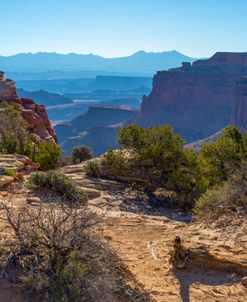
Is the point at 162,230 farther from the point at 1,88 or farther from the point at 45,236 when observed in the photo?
the point at 1,88

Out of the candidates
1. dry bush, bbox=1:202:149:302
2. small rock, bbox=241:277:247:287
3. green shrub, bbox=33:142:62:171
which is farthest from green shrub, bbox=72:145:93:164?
small rock, bbox=241:277:247:287

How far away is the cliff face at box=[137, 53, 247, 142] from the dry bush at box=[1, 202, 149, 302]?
371 ft

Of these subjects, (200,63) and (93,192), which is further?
(200,63)

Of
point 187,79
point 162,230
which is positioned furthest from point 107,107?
point 162,230

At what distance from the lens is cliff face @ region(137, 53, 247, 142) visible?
4801 inches

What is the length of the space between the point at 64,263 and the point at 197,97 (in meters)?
126

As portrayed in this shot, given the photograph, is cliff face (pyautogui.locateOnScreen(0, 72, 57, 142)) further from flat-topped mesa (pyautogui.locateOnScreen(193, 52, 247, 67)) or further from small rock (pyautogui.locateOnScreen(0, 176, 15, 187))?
flat-topped mesa (pyautogui.locateOnScreen(193, 52, 247, 67))

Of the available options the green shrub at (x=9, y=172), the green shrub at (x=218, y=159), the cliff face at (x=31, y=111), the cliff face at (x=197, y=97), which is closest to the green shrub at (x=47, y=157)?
the green shrub at (x=9, y=172)

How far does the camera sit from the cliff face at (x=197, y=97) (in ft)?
400

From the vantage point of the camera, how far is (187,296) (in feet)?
20.2

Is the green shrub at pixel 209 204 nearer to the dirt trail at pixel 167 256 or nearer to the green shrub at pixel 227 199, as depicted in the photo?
the green shrub at pixel 227 199

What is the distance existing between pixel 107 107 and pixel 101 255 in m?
145

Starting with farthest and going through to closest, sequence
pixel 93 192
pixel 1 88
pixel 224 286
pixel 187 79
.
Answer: pixel 187 79 → pixel 1 88 → pixel 93 192 → pixel 224 286

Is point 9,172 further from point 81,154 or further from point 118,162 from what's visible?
point 81,154
